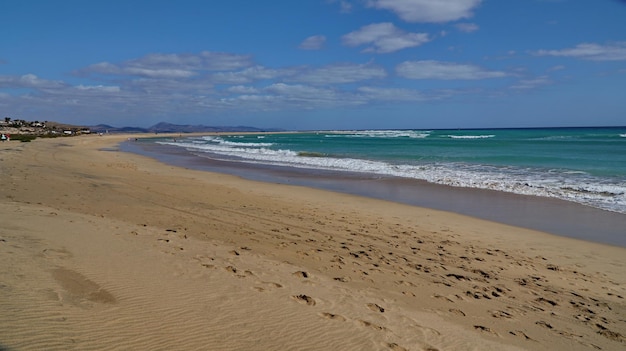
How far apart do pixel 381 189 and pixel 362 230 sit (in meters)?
7.04

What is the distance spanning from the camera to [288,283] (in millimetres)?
5418

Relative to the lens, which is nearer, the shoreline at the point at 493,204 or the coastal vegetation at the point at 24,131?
the shoreline at the point at 493,204

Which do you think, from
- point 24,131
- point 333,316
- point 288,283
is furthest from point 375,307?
point 24,131

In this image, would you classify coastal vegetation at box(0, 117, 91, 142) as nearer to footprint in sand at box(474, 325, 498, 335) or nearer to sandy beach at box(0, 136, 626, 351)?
sandy beach at box(0, 136, 626, 351)

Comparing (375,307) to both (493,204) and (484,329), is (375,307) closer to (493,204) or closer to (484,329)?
(484,329)

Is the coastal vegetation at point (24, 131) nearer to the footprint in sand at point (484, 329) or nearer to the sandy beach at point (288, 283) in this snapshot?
the sandy beach at point (288, 283)

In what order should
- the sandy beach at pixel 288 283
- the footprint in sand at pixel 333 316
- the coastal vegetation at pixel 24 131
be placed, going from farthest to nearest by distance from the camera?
1. the coastal vegetation at pixel 24 131
2. the footprint in sand at pixel 333 316
3. the sandy beach at pixel 288 283

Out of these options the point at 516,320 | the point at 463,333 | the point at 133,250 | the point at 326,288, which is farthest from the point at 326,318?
the point at 133,250

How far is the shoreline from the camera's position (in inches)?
381

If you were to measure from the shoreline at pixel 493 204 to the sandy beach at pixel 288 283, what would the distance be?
942mm

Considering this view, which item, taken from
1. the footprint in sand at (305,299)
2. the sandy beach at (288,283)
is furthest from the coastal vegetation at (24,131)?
the footprint in sand at (305,299)

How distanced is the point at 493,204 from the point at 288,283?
374 inches

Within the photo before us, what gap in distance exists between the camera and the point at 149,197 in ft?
38.7

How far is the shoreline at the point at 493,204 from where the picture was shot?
9665 mm
